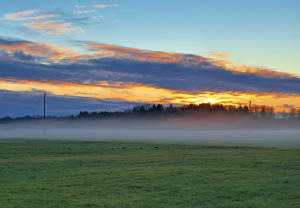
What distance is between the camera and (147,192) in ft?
47.9

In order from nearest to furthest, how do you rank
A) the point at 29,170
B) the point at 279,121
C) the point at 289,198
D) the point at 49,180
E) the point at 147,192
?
the point at 289,198, the point at 147,192, the point at 49,180, the point at 29,170, the point at 279,121

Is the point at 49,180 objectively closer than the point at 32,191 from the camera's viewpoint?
No

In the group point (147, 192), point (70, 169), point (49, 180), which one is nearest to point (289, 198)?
point (147, 192)

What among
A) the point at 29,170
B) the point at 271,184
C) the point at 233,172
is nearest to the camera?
the point at 271,184

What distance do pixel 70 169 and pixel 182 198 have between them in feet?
35.5

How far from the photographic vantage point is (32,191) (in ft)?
48.9

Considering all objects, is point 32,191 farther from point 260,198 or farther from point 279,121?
point 279,121

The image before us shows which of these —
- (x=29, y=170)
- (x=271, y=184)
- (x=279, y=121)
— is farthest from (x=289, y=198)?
(x=279, y=121)

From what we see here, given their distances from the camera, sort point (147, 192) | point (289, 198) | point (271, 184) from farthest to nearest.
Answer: point (271, 184) < point (147, 192) < point (289, 198)

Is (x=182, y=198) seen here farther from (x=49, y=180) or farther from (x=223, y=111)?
(x=223, y=111)

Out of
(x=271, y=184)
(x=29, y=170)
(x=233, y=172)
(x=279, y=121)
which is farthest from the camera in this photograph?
(x=279, y=121)

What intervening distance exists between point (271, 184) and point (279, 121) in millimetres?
173606

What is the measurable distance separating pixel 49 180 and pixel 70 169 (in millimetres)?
4429

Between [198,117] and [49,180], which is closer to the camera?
[49,180]
